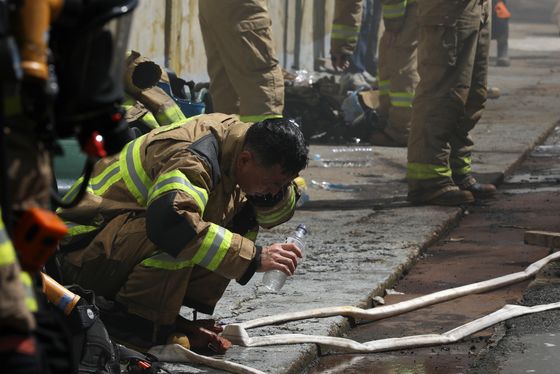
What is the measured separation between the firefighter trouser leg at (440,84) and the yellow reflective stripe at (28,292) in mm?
5663

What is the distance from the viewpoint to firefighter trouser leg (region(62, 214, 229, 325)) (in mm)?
4613

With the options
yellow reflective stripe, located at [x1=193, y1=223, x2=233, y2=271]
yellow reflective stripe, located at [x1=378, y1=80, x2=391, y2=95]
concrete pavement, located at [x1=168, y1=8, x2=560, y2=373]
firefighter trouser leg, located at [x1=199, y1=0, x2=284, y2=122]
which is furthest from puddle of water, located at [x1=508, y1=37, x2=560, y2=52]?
yellow reflective stripe, located at [x1=193, y1=223, x2=233, y2=271]

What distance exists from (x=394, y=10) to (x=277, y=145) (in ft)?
19.7

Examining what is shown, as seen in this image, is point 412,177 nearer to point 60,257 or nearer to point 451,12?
point 451,12

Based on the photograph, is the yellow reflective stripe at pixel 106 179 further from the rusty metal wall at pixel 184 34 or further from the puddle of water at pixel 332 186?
the rusty metal wall at pixel 184 34

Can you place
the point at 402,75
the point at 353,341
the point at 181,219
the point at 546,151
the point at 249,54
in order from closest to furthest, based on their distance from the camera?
the point at 181,219, the point at 353,341, the point at 249,54, the point at 402,75, the point at 546,151

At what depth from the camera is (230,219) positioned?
4.82 m

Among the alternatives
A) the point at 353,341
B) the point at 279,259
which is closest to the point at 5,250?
the point at 279,259

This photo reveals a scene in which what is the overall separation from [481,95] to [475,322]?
3245 mm

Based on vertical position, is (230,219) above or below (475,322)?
above

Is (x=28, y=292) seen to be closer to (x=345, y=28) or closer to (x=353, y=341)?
(x=353, y=341)

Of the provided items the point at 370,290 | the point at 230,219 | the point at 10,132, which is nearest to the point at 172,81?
the point at 370,290

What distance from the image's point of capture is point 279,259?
448cm

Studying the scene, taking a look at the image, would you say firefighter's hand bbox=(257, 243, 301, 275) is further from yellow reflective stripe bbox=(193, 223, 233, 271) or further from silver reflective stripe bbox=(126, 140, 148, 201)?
silver reflective stripe bbox=(126, 140, 148, 201)
